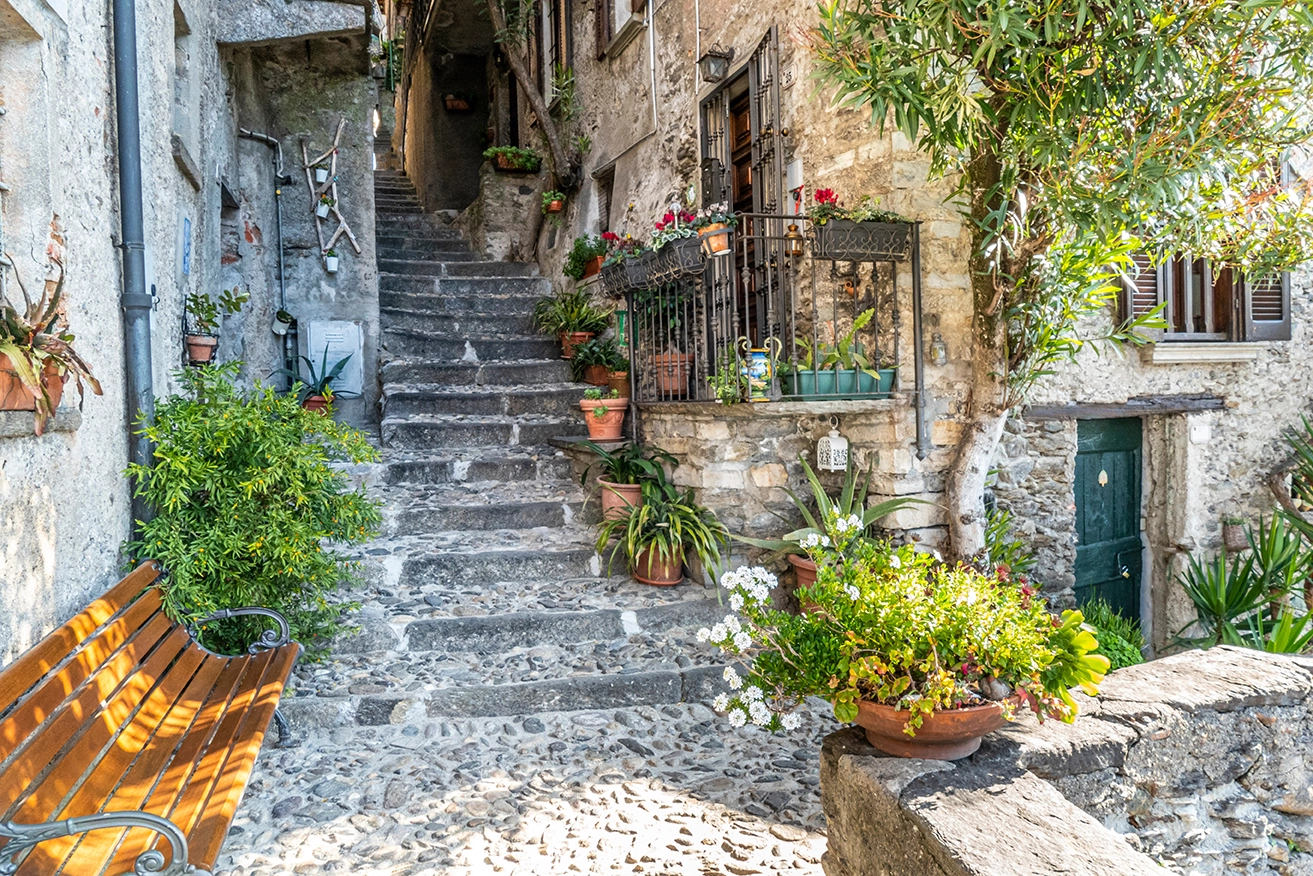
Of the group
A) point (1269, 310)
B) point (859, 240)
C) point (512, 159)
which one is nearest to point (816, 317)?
point (859, 240)

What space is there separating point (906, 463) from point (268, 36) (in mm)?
4939

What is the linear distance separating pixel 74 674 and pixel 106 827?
0.66 m

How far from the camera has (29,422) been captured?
217 centimetres

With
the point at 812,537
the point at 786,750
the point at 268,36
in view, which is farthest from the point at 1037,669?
the point at 268,36

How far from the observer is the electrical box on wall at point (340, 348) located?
6785 mm

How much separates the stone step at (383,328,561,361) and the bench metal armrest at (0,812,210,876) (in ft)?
18.7

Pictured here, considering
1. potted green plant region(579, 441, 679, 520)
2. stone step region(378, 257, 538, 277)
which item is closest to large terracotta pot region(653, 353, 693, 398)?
potted green plant region(579, 441, 679, 520)

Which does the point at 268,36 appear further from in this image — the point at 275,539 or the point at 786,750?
the point at 786,750

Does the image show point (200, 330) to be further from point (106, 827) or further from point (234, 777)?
point (106, 827)

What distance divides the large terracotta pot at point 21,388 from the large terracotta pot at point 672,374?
3.27 m

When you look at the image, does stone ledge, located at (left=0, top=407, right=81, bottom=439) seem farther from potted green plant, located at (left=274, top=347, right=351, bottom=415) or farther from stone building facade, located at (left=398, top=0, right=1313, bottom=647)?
potted green plant, located at (left=274, top=347, right=351, bottom=415)

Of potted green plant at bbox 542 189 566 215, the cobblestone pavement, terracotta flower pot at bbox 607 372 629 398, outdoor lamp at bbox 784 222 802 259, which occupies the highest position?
potted green plant at bbox 542 189 566 215

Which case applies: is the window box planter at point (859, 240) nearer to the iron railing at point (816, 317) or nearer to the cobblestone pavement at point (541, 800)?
the iron railing at point (816, 317)

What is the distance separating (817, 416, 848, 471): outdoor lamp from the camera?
14.7 ft
